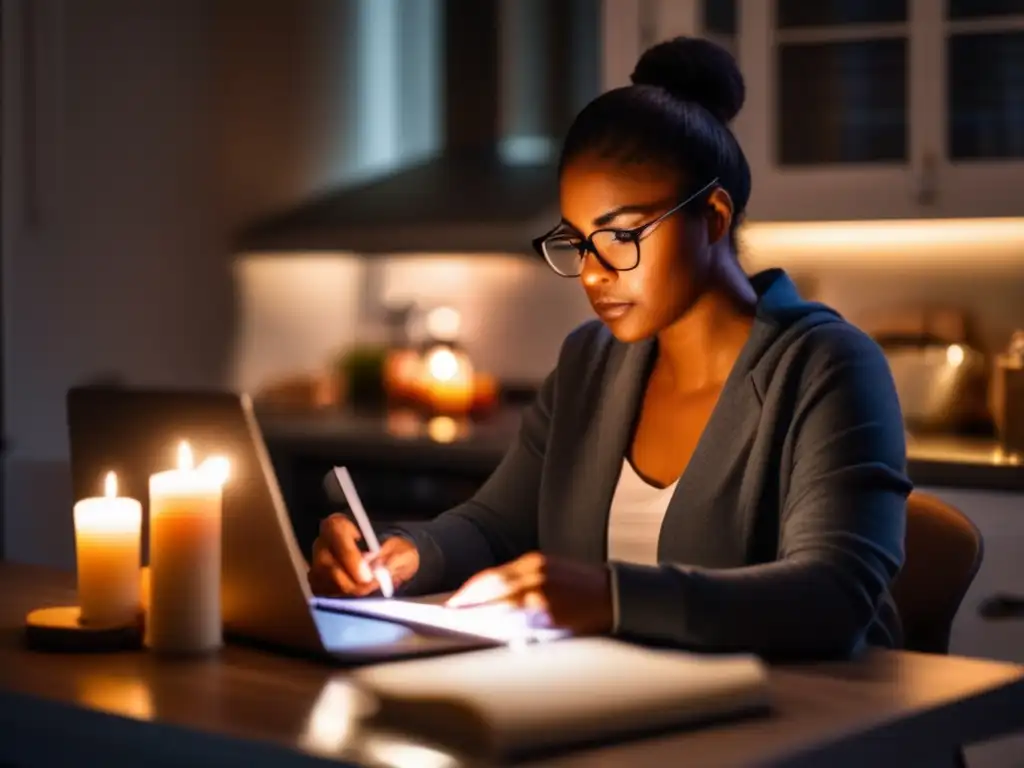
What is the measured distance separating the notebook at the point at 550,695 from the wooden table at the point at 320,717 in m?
0.02

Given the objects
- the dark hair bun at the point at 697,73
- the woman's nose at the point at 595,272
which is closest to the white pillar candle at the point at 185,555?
the woman's nose at the point at 595,272

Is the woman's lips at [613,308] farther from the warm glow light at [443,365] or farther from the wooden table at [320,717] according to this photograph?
the warm glow light at [443,365]

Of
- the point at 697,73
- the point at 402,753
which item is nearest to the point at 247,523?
the point at 402,753

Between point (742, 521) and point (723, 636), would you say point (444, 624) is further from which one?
point (742, 521)

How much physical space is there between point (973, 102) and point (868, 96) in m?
0.20

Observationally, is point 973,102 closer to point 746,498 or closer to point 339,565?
point 746,498

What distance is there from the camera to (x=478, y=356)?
405 centimetres

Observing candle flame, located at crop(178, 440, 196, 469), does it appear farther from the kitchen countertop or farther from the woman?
the kitchen countertop

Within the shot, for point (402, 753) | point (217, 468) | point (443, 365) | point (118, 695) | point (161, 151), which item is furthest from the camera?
point (161, 151)

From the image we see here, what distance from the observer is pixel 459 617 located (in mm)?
1401

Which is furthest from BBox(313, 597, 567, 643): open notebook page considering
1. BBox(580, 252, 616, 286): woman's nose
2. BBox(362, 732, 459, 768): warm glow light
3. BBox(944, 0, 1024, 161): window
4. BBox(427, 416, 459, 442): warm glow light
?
BBox(944, 0, 1024, 161): window

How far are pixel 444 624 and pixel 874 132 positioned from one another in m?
2.04

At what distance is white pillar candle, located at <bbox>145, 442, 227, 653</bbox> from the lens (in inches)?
51.9

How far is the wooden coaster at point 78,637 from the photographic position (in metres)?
1.36
